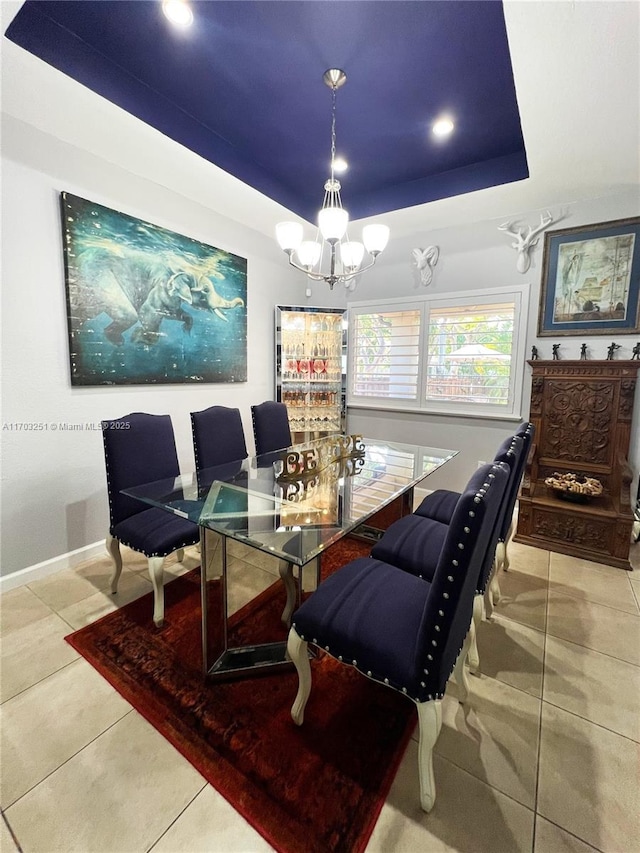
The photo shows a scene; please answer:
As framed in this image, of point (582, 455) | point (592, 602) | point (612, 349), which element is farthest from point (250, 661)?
point (612, 349)

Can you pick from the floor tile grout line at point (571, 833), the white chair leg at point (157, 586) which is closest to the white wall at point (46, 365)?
the white chair leg at point (157, 586)

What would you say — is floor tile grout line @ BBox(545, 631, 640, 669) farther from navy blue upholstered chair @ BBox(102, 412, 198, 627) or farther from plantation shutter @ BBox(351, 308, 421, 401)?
plantation shutter @ BBox(351, 308, 421, 401)

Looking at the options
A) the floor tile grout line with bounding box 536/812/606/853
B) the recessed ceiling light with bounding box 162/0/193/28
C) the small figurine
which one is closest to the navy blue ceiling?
the recessed ceiling light with bounding box 162/0/193/28

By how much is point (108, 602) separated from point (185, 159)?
9.41ft

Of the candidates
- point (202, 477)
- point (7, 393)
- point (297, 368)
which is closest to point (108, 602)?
point (202, 477)

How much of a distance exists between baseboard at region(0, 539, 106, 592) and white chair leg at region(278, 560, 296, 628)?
155 centimetres

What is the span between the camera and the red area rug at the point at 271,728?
45.0 inches

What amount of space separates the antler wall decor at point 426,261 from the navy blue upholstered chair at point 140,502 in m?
2.84

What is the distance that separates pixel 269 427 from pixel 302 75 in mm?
2229

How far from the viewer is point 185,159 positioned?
8.12ft

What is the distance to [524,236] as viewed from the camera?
3172 millimetres

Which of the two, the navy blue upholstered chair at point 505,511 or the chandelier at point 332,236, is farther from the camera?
the chandelier at point 332,236

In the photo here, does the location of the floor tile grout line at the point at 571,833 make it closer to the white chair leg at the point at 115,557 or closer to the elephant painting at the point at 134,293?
the white chair leg at the point at 115,557

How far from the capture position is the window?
3.36 meters
